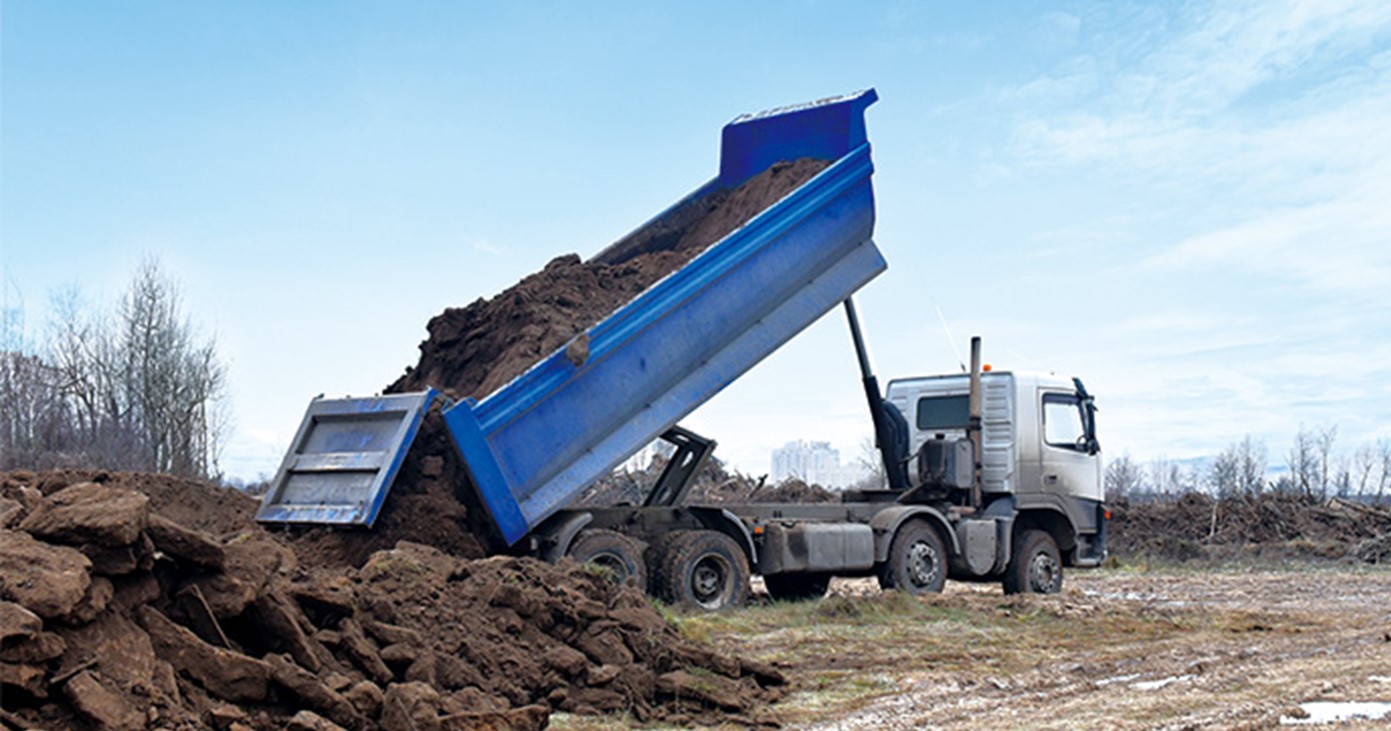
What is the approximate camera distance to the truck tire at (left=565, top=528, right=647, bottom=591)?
417 inches

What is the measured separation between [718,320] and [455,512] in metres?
2.88

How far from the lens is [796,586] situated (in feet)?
45.1

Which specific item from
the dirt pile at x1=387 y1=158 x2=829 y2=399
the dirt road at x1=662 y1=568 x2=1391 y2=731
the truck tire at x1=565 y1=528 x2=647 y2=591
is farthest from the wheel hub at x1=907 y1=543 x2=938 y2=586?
the dirt pile at x1=387 y1=158 x2=829 y2=399

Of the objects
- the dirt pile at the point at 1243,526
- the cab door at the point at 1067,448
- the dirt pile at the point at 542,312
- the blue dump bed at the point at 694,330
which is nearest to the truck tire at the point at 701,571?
the blue dump bed at the point at 694,330

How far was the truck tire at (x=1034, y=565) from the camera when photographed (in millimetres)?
14383

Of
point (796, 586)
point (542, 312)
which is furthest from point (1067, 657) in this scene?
point (542, 312)

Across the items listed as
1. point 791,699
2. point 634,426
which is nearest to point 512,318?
point 634,426

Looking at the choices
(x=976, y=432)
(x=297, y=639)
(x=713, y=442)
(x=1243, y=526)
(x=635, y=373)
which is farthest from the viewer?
(x=1243, y=526)

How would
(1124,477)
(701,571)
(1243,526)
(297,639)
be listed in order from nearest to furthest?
1. (297,639)
2. (701,571)
3. (1243,526)
4. (1124,477)

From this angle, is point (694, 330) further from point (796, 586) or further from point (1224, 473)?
point (1224, 473)

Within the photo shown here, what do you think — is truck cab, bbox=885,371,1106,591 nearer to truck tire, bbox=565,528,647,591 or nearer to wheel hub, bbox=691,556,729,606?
wheel hub, bbox=691,556,729,606

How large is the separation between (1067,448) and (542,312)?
691cm

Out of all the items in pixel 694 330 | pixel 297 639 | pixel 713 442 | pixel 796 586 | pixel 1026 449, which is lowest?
pixel 796 586

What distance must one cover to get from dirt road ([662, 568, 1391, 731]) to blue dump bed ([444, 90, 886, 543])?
171 centimetres
